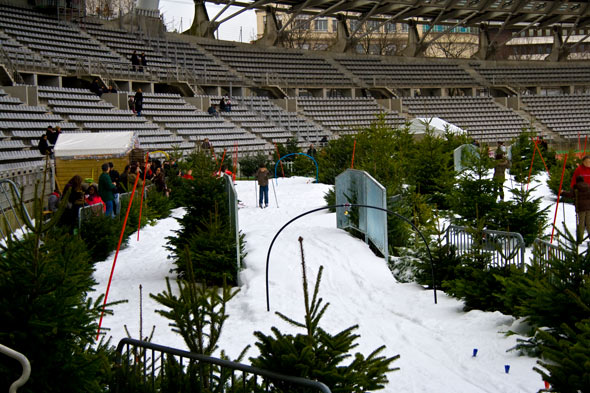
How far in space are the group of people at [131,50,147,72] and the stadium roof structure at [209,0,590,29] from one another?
431 inches

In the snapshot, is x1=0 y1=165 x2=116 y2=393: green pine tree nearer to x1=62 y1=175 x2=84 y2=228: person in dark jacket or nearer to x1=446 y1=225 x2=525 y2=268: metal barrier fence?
x1=446 y1=225 x2=525 y2=268: metal barrier fence

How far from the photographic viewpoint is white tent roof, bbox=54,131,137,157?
19.4 meters

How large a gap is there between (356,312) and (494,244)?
2.27 m

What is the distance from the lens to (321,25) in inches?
3930

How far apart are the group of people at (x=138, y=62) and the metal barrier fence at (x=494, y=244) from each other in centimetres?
2755

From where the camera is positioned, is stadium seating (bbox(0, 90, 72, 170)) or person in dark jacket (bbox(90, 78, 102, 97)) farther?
person in dark jacket (bbox(90, 78, 102, 97))

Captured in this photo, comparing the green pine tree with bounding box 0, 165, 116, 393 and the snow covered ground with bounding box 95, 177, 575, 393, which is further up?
the green pine tree with bounding box 0, 165, 116, 393

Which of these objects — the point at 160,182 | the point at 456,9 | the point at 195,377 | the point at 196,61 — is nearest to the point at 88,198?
the point at 160,182

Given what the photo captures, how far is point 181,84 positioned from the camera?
3838 centimetres

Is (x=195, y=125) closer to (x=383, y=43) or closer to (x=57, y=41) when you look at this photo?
(x=57, y=41)

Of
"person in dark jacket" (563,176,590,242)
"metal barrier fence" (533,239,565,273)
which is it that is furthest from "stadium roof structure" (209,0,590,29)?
"metal barrier fence" (533,239,565,273)

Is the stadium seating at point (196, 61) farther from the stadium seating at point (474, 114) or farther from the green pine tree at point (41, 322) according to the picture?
the green pine tree at point (41, 322)

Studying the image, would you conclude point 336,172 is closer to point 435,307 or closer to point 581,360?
point 435,307

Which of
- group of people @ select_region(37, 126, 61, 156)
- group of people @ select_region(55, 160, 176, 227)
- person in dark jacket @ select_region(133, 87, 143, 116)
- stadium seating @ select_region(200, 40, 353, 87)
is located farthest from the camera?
stadium seating @ select_region(200, 40, 353, 87)
